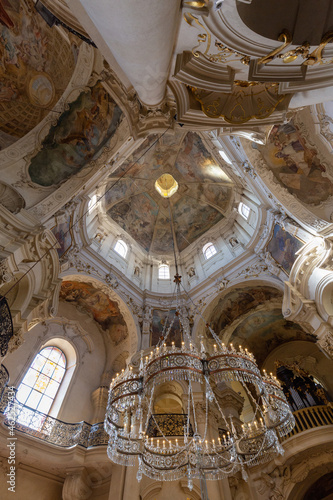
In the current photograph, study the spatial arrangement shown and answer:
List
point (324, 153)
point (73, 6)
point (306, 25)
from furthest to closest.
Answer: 1. point (324, 153)
2. point (73, 6)
3. point (306, 25)

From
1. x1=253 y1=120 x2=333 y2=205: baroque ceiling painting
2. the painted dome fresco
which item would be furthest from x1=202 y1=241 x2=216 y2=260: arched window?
A: x1=253 y1=120 x2=333 y2=205: baroque ceiling painting

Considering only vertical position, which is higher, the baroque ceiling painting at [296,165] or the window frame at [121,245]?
the window frame at [121,245]

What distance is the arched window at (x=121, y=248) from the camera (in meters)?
14.3

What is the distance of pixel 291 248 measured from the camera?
32.6ft

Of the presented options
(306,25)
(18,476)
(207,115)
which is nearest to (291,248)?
(207,115)

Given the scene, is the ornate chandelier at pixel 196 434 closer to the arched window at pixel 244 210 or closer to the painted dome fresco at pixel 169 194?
the arched window at pixel 244 210

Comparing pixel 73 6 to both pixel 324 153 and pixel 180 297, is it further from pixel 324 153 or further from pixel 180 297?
pixel 180 297

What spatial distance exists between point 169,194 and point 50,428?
455 inches

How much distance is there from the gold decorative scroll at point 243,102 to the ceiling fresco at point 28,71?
5.33m

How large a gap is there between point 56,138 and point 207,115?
5.40 meters

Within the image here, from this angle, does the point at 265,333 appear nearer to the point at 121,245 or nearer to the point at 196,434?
the point at 121,245

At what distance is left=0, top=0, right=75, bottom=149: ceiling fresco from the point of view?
7.59 metres

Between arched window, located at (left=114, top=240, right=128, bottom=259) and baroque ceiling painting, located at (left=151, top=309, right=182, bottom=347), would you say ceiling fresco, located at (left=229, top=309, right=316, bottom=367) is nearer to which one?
baroque ceiling painting, located at (left=151, top=309, right=182, bottom=347)

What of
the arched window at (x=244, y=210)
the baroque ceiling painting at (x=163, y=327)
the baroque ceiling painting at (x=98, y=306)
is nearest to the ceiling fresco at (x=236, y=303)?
the baroque ceiling painting at (x=163, y=327)
